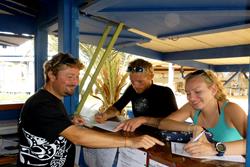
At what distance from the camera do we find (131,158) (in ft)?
4.77

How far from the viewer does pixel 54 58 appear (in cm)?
186

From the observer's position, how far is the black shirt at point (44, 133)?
60.1 inches

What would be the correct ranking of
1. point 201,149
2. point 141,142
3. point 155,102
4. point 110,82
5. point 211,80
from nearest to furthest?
point 201,149, point 141,142, point 211,80, point 155,102, point 110,82

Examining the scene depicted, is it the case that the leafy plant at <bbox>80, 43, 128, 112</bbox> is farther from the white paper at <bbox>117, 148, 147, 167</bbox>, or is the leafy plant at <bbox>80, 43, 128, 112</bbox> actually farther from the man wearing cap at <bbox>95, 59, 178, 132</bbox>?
the white paper at <bbox>117, 148, 147, 167</bbox>

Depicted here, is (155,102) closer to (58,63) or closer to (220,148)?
(58,63)

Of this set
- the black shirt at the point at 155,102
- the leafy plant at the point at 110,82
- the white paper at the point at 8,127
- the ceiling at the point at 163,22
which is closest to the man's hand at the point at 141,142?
the ceiling at the point at 163,22

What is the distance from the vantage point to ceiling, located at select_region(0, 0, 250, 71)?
2.11 m

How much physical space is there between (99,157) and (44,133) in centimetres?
44

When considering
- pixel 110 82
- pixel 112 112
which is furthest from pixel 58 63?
pixel 110 82

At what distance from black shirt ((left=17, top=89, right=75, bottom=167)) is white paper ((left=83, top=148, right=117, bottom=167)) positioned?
206 millimetres

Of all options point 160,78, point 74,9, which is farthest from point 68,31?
point 160,78


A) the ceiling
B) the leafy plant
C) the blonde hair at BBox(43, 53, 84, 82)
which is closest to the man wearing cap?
the ceiling

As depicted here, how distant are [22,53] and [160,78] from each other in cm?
456

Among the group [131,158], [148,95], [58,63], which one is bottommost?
[131,158]
